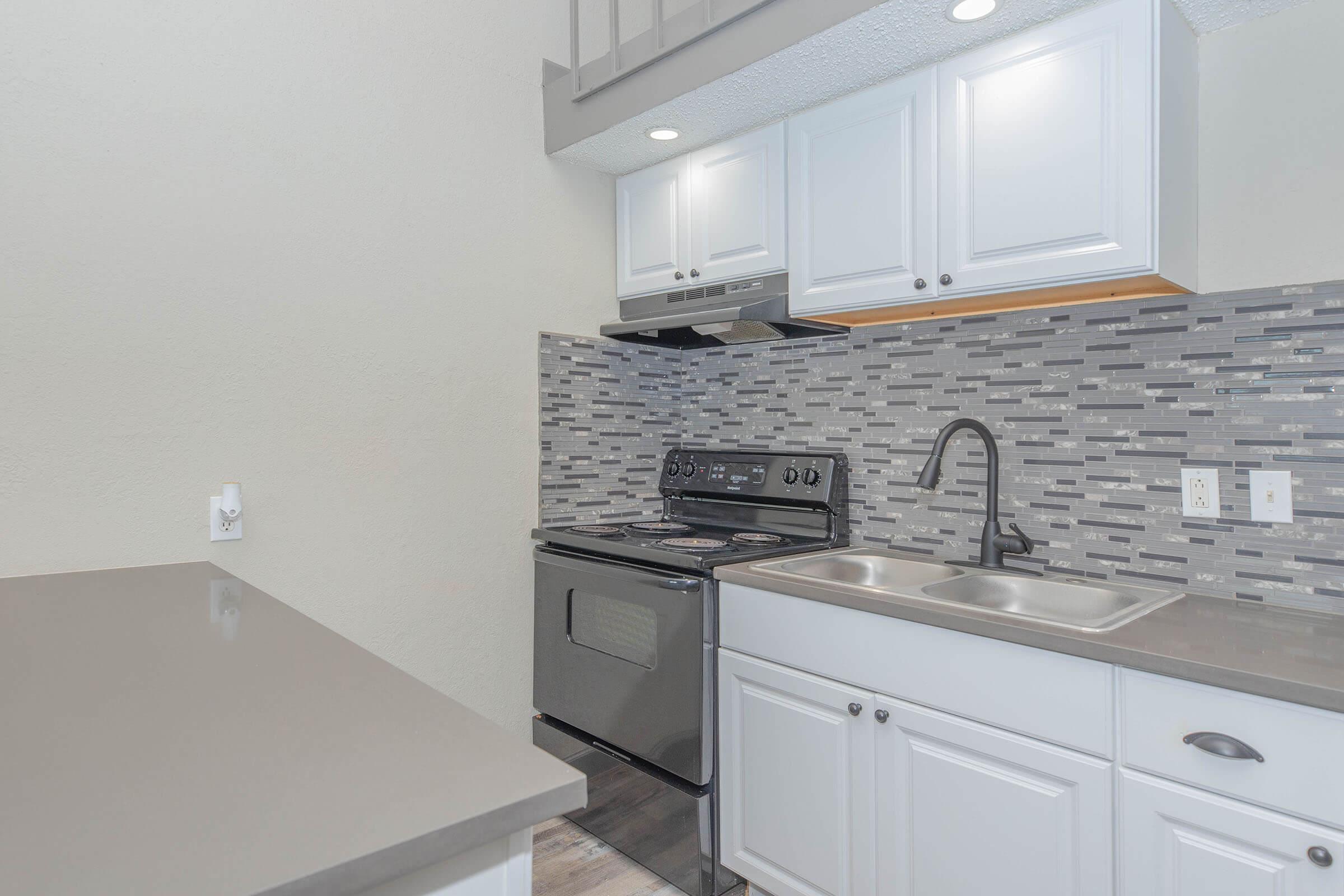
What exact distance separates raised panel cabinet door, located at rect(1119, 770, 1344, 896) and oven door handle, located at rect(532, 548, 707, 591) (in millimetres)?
1016

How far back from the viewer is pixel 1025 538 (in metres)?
1.93

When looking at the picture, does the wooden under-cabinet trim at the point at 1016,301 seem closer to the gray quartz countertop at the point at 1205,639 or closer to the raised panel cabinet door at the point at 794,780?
the gray quartz countertop at the point at 1205,639

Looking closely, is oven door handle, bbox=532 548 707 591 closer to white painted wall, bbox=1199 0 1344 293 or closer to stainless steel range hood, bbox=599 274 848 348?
stainless steel range hood, bbox=599 274 848 348

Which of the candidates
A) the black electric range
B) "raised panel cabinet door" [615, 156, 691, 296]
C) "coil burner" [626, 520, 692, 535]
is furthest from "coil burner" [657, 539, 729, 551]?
"raised panel cabinet door" [615, 156, 691, 296]

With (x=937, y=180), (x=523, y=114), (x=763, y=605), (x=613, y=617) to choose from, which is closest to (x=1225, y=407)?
(x=937, y=180)

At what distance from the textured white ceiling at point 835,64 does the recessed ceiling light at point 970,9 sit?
0.8 inches

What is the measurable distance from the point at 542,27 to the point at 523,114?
12.1 inches

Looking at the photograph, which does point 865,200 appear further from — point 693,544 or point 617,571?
point 617,571

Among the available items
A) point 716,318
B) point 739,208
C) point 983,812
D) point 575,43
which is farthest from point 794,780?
point 575,43

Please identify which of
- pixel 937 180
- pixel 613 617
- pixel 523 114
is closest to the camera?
pixel 937 180

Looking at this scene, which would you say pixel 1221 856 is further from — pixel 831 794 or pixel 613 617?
pixel 613 617

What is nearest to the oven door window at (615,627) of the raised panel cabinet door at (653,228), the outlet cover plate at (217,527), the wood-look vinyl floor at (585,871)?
the wood-look vinyl floor at (585,871)

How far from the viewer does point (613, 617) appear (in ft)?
7.27

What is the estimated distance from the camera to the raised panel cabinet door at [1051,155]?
1.52 meters
